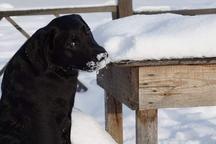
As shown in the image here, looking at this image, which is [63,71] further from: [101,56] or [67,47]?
[101,56]

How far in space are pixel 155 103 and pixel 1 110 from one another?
2.77 feet

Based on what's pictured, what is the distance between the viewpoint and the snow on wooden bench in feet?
10.4

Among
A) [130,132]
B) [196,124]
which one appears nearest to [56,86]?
[130,132]

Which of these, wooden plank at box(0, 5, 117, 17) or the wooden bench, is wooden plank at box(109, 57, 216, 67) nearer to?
the wooden bench

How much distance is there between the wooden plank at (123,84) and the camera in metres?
3.27

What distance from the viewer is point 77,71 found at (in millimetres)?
3145

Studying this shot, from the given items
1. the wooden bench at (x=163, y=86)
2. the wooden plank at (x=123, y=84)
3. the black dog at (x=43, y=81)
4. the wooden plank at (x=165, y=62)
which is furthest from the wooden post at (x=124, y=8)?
the black dog at (x=43, y=81)

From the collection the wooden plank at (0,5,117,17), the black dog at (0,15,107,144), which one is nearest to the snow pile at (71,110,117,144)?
the black dog at (0,15,107,144)

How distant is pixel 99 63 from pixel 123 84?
1.80 feet

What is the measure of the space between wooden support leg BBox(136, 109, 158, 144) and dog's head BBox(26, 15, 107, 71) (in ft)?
1.53

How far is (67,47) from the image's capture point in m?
3.09

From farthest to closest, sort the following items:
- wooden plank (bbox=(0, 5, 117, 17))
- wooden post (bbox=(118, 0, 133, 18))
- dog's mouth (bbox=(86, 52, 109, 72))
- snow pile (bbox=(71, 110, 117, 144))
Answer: wooden plank (bbox=(0, 5, 117, 17)) < wooden post (bbox=(118, 0, 133, 18)) < snow pile (bbox=(71, 110, 117, 144)) < dog's mouth (bbox=(86, 52, 109, 72))

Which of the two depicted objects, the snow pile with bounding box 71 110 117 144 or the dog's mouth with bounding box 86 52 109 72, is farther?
the snow pile with bounding box 71 110 117 144

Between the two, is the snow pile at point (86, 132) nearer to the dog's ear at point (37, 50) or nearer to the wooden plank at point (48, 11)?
the dog's ear at point (37, 50)
